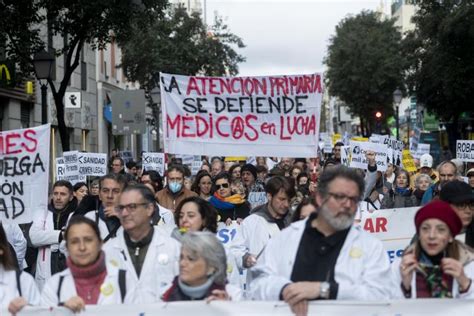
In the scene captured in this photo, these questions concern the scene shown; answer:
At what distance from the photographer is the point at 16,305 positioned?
5.39m

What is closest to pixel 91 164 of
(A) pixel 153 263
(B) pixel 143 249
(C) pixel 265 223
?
(C) pixel 265 223

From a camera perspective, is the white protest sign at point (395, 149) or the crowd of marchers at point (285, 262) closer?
the crowd of marchers at point (285, 262)

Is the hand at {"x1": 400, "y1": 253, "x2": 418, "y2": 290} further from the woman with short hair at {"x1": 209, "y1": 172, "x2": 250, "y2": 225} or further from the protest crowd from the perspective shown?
the woman with short hair at {"x1": 209, "y1": 172, "x2": 250, "y2": 225}

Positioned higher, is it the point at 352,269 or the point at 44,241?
the point at 352,269

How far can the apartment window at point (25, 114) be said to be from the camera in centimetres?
3034

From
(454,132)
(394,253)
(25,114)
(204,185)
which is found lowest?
(394,253)

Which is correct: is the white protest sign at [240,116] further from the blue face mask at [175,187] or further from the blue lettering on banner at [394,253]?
the blue lettering on banner at [394,253]

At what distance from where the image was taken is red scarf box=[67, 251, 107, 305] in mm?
5445

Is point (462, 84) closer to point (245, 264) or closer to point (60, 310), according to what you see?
point (245, 264)

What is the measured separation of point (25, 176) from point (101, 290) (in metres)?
2.76

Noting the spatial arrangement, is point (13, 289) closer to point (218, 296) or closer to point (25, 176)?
point (218, 296)

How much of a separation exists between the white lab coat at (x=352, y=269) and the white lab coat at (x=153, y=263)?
2.83 ft

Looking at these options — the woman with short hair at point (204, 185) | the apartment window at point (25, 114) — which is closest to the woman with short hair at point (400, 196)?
the woman with short hair at point (204, 185)

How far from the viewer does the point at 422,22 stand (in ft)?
142
